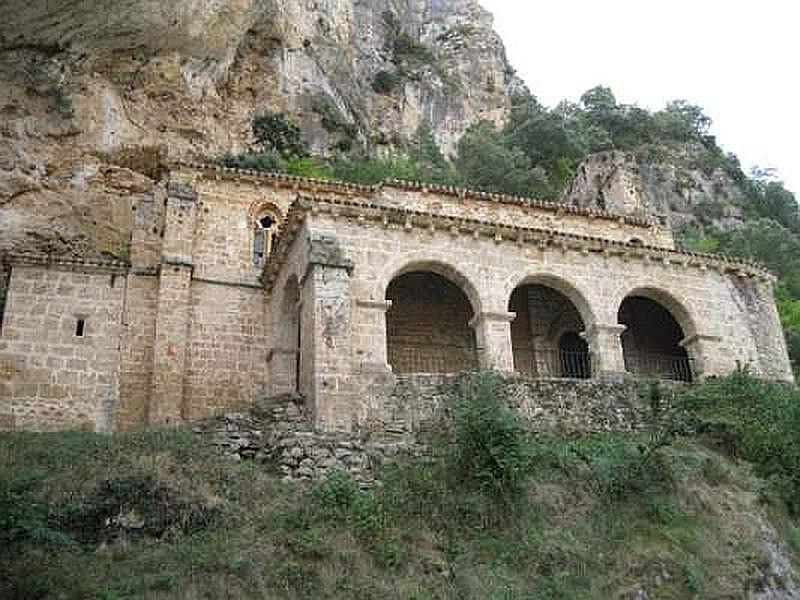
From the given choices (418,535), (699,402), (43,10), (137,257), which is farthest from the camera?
(137,257)

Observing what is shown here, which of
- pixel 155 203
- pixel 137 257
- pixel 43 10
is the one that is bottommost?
pixel 137 257

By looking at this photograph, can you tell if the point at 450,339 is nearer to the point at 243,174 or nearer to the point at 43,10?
the point at 243,174

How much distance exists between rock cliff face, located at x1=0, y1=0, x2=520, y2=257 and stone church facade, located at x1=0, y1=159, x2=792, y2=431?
198 cm

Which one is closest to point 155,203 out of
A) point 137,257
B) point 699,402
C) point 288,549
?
point 137,257

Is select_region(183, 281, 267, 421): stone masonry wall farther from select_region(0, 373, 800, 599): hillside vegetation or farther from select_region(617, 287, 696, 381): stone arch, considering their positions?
select_region(617, 287, 696, 381): stone arch

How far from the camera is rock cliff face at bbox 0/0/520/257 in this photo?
66.2 feet

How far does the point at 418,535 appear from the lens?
37.5 ft

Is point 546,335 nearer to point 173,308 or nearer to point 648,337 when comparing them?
point 648,337

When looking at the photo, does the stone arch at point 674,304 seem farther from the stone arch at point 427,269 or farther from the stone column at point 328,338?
the stone column at point 328,338

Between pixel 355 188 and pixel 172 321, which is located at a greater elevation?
pixel 355 188

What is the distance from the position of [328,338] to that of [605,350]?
6.75 metres

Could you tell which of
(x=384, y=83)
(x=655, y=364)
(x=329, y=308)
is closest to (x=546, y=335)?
(x=655, y=364)

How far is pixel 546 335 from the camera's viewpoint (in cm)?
2167

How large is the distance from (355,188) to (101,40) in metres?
7.75
